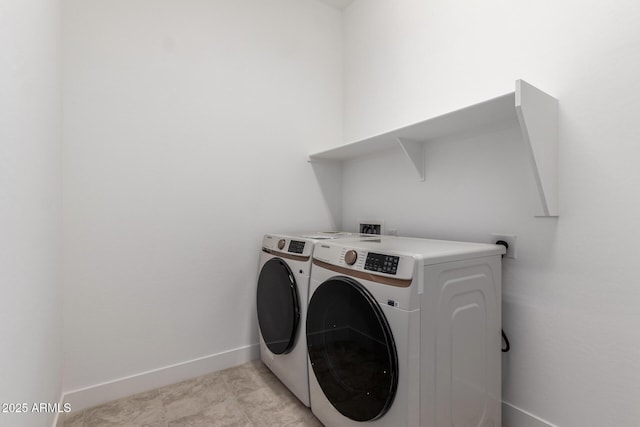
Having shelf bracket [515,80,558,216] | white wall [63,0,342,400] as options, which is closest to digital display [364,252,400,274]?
shelf bracket [515,80,558,216]

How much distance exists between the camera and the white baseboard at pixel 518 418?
1312 mm

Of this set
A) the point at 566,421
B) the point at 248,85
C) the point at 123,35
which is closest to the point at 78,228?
the point at 123,35

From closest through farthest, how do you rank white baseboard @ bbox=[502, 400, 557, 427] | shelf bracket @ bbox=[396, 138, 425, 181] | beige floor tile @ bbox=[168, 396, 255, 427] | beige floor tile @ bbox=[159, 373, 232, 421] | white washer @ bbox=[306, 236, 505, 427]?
white washer @ bbox=[306, 236, 505, 427], white baseboard @ bbox=[502, 400, 557, 427], beige floor tile @ bbox=[168, 396, 255, 427], beige floor tile @ bbox=[159, 373, 232, 421], shelf bracket @ bbox=[396, 138, 425, 181]

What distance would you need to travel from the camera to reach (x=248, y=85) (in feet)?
6.84

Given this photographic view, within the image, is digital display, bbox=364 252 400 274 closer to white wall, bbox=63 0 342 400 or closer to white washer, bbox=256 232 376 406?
white washer, bbox=256 232 376 406

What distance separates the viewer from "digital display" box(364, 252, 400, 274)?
1029 millimetres

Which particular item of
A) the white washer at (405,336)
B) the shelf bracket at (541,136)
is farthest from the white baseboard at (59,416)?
the shelf bracket at (541,136)

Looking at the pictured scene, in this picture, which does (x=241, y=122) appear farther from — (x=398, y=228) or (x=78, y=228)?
(x=398, y=228)

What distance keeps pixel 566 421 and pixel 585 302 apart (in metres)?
0.52

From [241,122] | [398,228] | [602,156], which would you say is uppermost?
[241,122]

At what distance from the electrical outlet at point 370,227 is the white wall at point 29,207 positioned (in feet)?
5.93

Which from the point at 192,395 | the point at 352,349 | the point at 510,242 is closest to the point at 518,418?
the point at 510,242

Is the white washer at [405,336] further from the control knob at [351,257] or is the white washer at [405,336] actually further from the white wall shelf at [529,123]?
the white wall shelf at [529,123]

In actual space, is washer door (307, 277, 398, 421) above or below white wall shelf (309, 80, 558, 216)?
below
